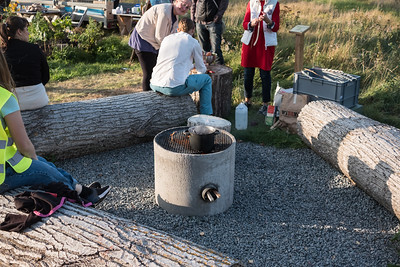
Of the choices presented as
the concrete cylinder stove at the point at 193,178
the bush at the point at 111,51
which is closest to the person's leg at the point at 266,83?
the concrete cylinder stove at the point at 193,178

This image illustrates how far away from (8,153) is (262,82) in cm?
432

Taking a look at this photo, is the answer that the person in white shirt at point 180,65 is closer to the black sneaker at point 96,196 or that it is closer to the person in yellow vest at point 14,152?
the black sneaker at point 96,196

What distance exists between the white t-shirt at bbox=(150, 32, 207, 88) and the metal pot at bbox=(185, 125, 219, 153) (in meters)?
1.96

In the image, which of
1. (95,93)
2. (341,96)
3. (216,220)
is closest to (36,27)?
(95,93)

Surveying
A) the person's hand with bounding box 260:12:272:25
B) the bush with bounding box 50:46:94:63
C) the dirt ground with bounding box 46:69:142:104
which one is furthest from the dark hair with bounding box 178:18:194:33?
the bush with bounding box 50:46:94:63

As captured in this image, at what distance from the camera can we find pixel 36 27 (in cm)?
1079

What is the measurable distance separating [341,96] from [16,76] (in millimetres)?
4200

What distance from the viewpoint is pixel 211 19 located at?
8594 millimetres

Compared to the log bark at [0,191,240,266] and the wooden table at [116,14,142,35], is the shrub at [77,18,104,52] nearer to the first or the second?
the wooden table at [116,14,142,35]

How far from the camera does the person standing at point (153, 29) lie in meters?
6.52

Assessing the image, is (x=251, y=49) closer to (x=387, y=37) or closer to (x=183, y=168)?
(x=183, y=168)

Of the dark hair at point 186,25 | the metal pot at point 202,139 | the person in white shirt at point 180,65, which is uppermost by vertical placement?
the dark hair at point 186,25

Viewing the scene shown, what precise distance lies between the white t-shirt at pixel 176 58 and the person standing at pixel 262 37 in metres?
1.14

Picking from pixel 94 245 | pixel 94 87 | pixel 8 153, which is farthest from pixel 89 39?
pixel 94 245
